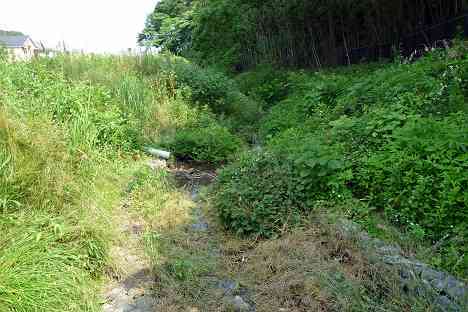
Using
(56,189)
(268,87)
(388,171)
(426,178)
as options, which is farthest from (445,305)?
(268,87)

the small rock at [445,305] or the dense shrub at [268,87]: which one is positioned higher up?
the dense shrub at [268,87]

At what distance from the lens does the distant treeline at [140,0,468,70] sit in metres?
8.69

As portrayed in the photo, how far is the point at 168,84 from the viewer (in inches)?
314

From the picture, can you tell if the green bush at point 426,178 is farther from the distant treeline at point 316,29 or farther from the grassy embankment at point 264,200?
the distant treeline at point 316,29

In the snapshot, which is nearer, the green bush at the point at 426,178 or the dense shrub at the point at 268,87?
the green bush at the point at 426,178

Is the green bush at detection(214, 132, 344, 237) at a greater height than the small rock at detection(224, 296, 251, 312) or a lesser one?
greater

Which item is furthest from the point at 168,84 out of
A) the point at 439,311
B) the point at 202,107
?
the point at 439,311

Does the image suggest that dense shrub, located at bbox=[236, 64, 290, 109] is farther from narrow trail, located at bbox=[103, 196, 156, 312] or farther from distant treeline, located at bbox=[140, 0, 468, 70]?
narrow trail, located at bbox=[103, 196, 156, 312]

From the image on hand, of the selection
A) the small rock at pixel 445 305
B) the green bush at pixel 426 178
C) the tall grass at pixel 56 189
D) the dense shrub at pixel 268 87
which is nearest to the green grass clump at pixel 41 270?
the tall grass at pixel 56 189

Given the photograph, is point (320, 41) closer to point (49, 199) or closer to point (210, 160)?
point (210, 160)

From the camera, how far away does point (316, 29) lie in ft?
43.6

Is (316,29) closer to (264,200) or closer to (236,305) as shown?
(264,200)

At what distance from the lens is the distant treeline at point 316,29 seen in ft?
28.5

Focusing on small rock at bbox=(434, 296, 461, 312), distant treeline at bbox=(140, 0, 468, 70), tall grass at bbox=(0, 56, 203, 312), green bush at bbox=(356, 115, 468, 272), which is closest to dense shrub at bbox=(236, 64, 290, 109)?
distant treeline at bbox=(140, 0, 468, 70)
